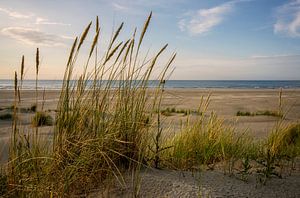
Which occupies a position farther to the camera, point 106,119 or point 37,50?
point 106,119

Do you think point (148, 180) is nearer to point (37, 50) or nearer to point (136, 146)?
point (136, 146)

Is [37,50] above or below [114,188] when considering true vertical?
above

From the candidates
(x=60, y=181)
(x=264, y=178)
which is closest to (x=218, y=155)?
(x=264, y=178)

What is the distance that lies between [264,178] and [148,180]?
810 mm

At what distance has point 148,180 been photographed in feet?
6.11

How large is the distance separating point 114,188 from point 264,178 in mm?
1026

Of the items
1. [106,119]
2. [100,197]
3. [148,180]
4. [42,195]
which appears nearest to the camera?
[42,195]

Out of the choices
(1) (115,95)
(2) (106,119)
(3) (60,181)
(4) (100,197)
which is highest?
(1) (115,95)

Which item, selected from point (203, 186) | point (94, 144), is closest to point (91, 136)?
point (94, 144)

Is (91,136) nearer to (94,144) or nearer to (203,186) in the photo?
(94,144)

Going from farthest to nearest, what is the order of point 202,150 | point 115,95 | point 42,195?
1. point 202,150
2. point 115,95
3. point 42,195

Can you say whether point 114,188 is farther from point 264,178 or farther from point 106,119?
point 264,178

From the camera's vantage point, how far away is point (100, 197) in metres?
1.68

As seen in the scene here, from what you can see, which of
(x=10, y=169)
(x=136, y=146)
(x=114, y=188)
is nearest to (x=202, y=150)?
(x=136, y=146)
